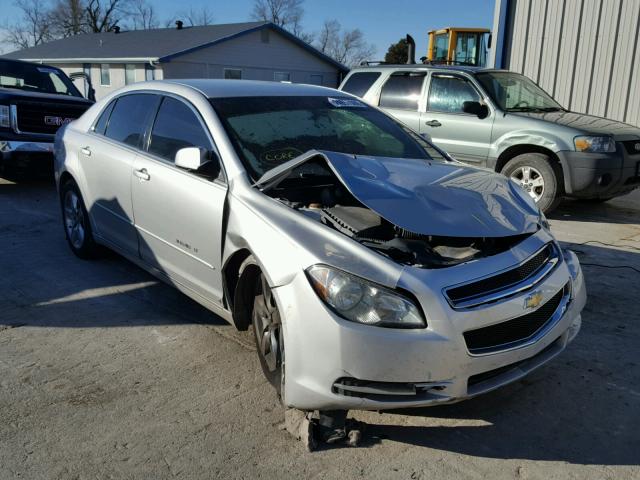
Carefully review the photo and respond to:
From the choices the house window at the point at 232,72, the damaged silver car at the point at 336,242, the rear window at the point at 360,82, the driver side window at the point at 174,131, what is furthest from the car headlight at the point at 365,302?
the house window at the point at 232,72

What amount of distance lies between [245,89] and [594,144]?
490cm

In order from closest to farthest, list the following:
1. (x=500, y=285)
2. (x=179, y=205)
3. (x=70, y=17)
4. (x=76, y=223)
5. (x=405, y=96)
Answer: (x=500, y=285), (x=179, y=205), (x=76, y=223), (x=405, y=96), (x=70, y=17)

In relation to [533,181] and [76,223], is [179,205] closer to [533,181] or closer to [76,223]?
[76,223]

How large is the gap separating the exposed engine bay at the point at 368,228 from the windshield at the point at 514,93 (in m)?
5.17

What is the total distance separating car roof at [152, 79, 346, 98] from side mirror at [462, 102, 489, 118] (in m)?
3.77

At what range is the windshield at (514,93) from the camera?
8.16 metres

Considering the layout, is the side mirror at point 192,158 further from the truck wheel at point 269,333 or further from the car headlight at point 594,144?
the car headlight at point 594,144

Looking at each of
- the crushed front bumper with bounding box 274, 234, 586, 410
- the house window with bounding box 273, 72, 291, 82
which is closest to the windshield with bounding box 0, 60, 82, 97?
the crushed front bumper with bounding box 274, 234, 586, 410

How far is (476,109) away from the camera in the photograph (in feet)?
26.2

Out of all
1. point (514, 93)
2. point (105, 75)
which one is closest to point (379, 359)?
point (514, 93)

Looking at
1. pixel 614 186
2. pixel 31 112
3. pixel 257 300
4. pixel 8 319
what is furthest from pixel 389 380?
pixel 31 112

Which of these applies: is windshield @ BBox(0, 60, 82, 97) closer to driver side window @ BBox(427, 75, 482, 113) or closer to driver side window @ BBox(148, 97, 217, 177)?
driver side window @ BBox(427, 75, 482, 113)

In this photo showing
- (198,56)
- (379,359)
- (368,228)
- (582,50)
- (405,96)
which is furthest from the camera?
(198,56)

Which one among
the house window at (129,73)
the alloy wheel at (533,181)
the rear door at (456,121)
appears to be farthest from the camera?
the house window at (129,73)
